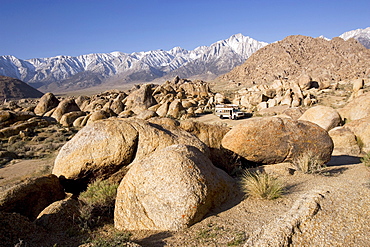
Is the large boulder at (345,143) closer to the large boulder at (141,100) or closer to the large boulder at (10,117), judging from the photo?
the large boulder at (141,100)

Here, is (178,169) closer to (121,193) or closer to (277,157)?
(121,193)

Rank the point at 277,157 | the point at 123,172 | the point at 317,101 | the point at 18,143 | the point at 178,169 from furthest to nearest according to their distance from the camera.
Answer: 1. the point at 317,101
2. the point at 18,143
3. the point at 277,157
4. the point at 123,172
5. the point at 178,169

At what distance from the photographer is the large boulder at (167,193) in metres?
4.34

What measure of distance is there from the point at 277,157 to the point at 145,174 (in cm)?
433

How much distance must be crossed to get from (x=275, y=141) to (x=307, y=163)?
3.38 ft

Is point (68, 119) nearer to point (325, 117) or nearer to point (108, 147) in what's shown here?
point (108, 147)

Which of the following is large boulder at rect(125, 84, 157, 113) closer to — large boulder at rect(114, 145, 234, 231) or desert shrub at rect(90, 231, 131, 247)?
large boulder at rect(114, 145, 234, 231)

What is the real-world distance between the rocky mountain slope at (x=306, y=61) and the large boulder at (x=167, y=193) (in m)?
78.8

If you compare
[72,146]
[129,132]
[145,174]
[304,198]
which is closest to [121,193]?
A: [145,174]

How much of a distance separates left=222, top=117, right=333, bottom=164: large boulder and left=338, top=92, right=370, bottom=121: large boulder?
7490 mm

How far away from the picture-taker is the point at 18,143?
17031 mm

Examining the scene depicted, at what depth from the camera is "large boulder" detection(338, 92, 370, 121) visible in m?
13.4

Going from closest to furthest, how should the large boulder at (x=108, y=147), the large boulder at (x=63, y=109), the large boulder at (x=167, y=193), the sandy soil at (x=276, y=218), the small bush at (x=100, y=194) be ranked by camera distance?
the sandy soil at (x=276, y=218) → the large boulder at (x=167, y=193) → the small bush at (x=100, y=194) → the large boulder at (x=108, y=147) → the large boulder at (x=63, y=109)

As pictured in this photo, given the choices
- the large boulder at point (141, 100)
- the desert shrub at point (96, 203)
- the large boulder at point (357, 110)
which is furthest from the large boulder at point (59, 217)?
the large boulder at point (141, 100)
